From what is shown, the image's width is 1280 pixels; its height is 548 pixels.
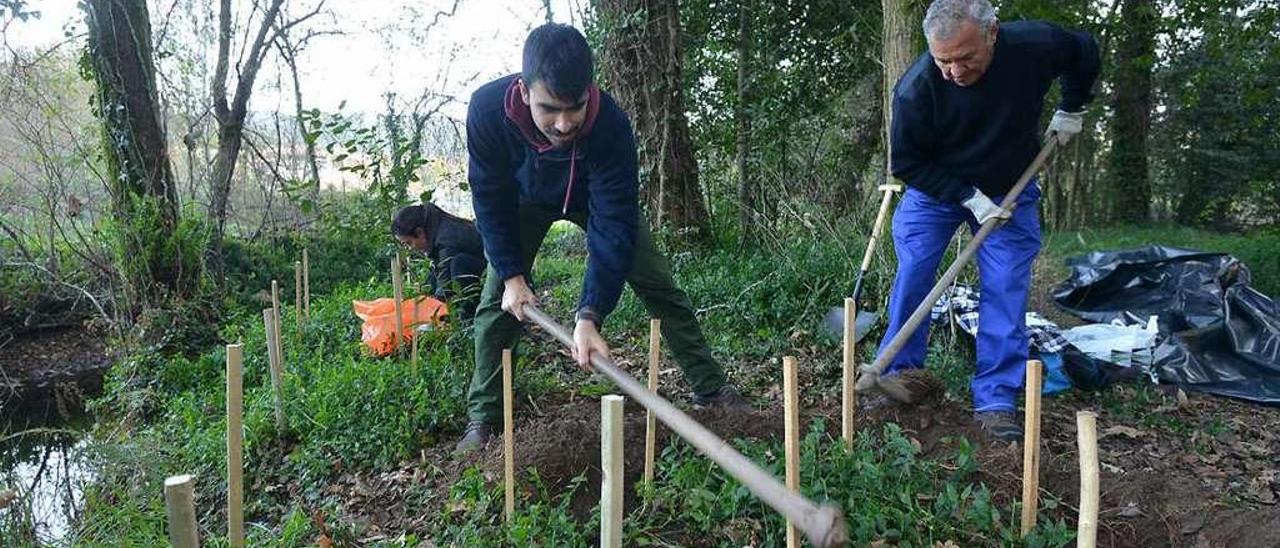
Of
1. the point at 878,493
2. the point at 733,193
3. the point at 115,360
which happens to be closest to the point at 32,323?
the point at 115,360

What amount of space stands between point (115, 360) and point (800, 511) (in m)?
7.03

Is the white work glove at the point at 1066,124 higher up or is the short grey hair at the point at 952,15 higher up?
the short grey hair at the point at 952,15

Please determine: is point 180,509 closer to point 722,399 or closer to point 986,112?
point 722,399

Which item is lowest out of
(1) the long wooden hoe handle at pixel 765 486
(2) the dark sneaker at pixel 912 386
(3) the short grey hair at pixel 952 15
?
(2) the dark sneaker at pixel 912 386

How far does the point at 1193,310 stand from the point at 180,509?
5.21m

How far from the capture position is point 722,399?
3.63 metres

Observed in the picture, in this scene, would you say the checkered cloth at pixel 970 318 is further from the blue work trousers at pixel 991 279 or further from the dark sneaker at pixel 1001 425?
the dark sneaker at pixel 1001 425

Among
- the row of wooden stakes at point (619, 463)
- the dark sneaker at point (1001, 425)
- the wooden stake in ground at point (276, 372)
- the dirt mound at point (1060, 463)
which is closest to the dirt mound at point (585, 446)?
the dirt mound at point (1060, 463)

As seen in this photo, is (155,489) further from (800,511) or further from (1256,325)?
(1256,325)

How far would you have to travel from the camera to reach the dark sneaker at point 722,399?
360 centimetres

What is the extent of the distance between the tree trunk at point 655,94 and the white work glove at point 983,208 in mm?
3188

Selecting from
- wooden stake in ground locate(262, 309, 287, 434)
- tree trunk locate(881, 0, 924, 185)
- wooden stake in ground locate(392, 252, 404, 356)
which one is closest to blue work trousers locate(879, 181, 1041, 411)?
tree trunk locate(881, 0, 924, 185)

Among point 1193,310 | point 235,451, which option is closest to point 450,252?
point 235,451

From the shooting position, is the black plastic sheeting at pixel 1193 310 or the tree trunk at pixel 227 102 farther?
the tree trunk at pixel 227 102
